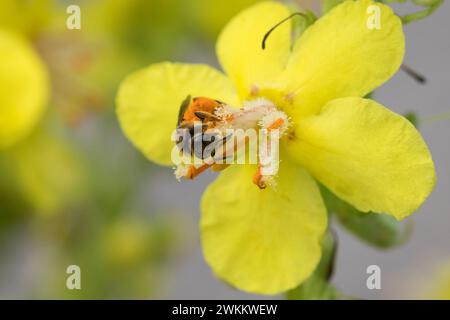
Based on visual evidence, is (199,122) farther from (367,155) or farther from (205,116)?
(367,155)

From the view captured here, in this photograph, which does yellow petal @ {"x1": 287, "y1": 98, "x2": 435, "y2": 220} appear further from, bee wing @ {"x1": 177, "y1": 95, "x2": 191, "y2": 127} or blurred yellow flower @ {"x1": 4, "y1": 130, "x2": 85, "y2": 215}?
blurred yellow flower @ {"x1": 4, "y1": 130, "x2": 85, "y2": 215}

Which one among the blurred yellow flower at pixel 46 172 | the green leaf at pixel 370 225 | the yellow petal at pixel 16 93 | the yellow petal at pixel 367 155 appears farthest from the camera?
the blurred yellow flower at pixel 46 172

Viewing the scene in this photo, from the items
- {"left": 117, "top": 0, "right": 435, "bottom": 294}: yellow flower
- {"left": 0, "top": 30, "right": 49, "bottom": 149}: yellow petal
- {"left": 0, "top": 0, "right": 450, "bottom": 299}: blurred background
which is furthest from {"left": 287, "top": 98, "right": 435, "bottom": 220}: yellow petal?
{"left": 0, "top": 0, "right": 450, "bottom": 299}: blurred background

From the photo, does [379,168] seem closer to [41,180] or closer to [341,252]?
[41,180]

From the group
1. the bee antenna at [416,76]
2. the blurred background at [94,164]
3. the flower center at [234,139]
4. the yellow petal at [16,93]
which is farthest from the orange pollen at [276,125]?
the blurred background at [94,164]

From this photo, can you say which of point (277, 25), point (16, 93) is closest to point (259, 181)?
point (277, 25)

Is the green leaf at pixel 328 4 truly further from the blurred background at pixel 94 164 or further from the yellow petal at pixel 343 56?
the blurred background at pixel 94 164
